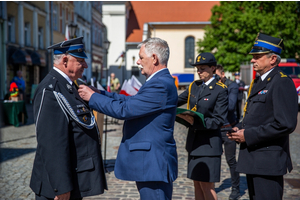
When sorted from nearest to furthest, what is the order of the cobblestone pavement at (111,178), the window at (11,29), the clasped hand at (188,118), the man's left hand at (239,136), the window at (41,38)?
the man's left hand at (239,136) < the clasped hand at (188,118) < the cobblestone pavement at (111,178) < the window at (11,29) < the window at (41,38)

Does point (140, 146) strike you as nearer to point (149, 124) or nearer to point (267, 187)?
point (149, 124)

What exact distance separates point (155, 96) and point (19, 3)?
23470 mm

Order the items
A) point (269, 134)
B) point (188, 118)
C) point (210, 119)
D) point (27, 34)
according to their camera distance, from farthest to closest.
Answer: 1. point (27, 34)
2. point (210, 119)
3. point (188, 118)
4. point (269, 134)

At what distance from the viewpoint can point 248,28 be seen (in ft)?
110

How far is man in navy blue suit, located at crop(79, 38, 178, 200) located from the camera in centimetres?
272

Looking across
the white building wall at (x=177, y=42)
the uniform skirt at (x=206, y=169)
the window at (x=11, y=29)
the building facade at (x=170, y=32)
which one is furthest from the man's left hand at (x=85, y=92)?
the white building wall at (x=177, y=42)

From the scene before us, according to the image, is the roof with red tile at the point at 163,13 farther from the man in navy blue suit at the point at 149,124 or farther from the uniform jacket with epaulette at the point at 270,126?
the man in navy blue suit at the point at 149,124

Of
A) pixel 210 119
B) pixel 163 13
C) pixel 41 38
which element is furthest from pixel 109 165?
pixel 163 13

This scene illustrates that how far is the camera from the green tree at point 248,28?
1266 inches

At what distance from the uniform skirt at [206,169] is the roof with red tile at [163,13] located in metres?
49.2

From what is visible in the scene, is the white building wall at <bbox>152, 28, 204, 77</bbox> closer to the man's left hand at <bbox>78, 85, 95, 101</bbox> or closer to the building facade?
the building facade

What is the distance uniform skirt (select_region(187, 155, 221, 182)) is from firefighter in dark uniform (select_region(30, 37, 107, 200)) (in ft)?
4.93

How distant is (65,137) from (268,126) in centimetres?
170

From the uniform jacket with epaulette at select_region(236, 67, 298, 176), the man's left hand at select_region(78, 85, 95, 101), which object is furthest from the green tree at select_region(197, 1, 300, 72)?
the man's left hand at select_region(78, 85, 95, 101)
